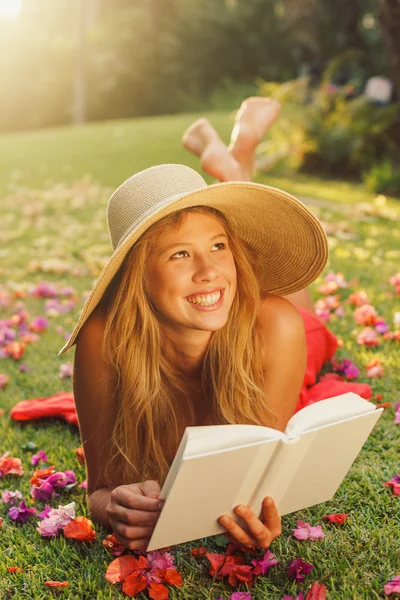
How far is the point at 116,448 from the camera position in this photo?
7.40ft

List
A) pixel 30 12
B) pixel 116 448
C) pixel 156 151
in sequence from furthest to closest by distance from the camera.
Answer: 1. pixel 30 12
2. pixel 156 151
3. pixel 116 448

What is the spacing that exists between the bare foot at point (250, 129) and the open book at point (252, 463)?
7.96ft

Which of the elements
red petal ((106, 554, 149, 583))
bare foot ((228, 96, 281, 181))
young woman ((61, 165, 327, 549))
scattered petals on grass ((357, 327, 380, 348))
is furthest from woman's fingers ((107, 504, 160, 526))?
bare foot ((228, 96, 281, 181))

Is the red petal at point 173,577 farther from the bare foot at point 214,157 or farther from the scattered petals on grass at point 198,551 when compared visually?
the bare foot at point 214,157

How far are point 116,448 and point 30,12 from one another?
1063 inches

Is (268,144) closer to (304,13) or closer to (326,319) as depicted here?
(326,319)

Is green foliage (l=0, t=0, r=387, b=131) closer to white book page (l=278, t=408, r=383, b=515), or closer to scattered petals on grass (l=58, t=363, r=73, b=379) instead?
scattered petals on grass (l=58, t=363, r=73, b=379)

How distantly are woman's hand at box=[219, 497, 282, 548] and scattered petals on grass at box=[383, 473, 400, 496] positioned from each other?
1.75 ft

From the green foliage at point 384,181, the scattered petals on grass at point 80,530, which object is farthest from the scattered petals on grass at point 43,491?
the green foliage at point 384,181

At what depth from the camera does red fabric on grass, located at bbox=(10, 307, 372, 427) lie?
9.53 ft

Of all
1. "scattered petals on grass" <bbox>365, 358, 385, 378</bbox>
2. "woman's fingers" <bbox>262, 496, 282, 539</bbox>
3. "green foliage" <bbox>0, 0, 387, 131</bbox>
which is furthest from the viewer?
"green foliage" <bbox>0, 0, 387, 131</bbox>

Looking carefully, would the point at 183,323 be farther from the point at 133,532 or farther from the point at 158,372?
the point at 133,532

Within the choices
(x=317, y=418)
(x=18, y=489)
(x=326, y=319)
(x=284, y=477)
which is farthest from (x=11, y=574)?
(x=326, y=319)

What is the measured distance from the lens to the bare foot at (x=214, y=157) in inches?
148
